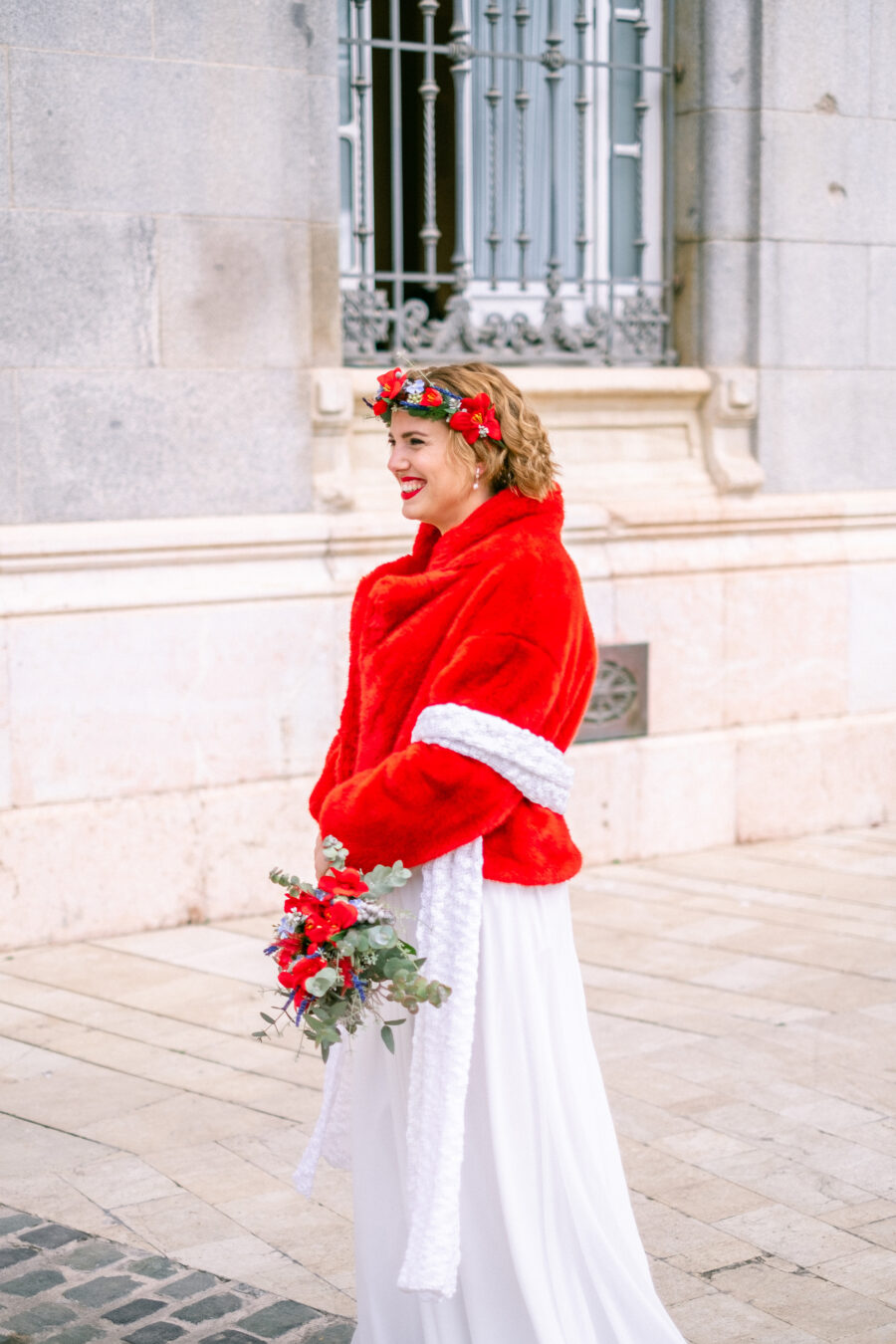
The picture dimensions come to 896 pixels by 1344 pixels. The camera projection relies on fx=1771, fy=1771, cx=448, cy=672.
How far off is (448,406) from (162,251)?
3866 mm

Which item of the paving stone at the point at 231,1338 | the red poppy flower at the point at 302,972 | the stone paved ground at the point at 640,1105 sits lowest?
the stone paved ground at the point at 640,1105

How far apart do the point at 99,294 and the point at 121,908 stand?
232 centimetres

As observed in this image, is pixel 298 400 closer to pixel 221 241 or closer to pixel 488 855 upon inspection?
pixel 221 241

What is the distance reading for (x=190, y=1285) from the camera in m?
3.93

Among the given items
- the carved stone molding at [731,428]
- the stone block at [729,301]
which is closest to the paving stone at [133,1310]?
the carved stone molding at [731,428]

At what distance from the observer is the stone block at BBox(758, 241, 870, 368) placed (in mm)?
8281

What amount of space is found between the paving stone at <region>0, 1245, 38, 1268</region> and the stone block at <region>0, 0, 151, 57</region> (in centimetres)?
430

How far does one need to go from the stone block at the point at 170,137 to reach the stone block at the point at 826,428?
2.44m

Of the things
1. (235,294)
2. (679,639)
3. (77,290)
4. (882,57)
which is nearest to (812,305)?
(882,57)

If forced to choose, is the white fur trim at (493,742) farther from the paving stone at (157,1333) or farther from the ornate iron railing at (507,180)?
the ornate iron railing at (507,180)

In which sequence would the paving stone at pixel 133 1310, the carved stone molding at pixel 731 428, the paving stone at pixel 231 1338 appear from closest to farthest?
the paving stone at pixel 231 1338 < the paving stone at pixel 133 1310 < the carved stone molding at pixel 731 428

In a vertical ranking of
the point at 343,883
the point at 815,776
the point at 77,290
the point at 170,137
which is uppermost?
the point at 170,137

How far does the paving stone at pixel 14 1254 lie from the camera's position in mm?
4023

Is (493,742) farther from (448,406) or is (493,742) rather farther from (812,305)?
(812,305)
